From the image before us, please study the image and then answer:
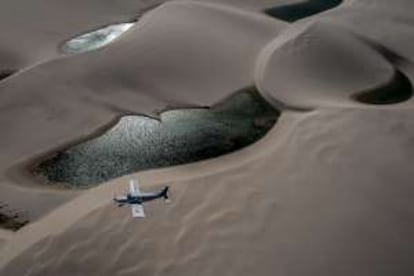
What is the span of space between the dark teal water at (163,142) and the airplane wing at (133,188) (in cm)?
63

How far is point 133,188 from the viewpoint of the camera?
25.2ft

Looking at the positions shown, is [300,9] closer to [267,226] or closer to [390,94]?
[390,94]

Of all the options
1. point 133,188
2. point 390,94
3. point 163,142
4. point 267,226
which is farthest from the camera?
point 390,94

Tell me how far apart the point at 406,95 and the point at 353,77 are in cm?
98

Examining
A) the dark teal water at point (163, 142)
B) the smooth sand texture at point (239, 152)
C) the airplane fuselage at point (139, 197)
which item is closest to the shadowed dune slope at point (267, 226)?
the smooth sand texture at point (239, 152)

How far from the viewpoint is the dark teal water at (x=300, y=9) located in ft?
44.6

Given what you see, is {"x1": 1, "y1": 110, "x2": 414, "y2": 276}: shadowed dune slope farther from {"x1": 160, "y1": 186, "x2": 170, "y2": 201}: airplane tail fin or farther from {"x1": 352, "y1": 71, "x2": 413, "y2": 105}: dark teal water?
{"x1": 352, "y1": 71, "x2": 413, "y2": 105}: dark teal water

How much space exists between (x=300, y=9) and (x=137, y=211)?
27.9ft

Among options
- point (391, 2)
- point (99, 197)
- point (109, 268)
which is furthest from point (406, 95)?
point (109, 268)

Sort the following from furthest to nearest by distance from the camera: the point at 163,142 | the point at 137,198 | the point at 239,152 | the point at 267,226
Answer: the point at 163,142
the point at 239,152
the point at 137,198
the point at 267,226

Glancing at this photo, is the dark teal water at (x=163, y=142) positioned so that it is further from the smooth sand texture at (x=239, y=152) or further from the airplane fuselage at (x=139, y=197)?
the airplane fuselage at (x=139, y=197)

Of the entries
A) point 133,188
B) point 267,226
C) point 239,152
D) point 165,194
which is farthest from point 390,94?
point 133,188

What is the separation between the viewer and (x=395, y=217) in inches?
264

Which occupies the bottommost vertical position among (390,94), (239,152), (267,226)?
(390,94)
